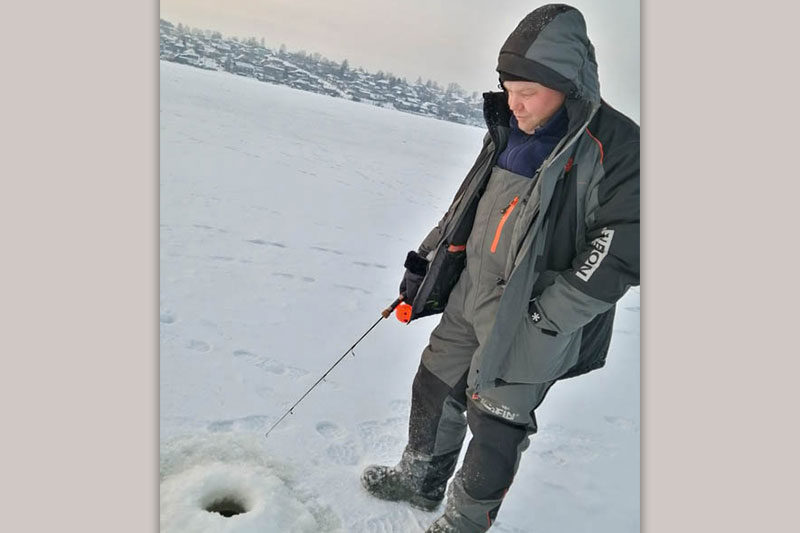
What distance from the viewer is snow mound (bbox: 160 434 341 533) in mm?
1818

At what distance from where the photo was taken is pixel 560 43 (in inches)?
57.0

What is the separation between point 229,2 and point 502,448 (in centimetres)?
180

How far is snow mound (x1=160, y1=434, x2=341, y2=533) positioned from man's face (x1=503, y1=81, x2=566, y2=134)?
1296mm

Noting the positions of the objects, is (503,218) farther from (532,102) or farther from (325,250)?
(325,250)

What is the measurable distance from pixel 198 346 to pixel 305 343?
1.41ft

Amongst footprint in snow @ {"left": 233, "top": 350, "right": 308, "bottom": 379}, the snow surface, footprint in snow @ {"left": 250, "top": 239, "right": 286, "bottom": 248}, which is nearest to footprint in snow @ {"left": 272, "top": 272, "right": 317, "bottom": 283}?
the snow surface

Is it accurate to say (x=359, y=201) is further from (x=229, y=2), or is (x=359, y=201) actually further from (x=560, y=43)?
(x=560, y=43)

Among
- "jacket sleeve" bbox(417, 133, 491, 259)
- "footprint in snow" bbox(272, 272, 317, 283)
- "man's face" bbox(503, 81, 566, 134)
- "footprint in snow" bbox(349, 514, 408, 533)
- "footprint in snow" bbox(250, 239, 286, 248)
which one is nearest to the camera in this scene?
"man's face" bbox(503, 81, 566, 134)

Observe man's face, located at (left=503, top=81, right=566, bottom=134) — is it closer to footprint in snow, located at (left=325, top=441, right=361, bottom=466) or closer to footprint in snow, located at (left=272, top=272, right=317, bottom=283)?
footprint in snow, located at (left=325, top=441, right=361, bottom=466)

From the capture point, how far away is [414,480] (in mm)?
1998

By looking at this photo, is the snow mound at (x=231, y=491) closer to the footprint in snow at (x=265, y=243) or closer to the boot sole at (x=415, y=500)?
the boot sole at (x=415, y=500)

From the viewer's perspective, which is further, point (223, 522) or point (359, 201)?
point (359, 201)


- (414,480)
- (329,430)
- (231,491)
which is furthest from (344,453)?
(231,491)
